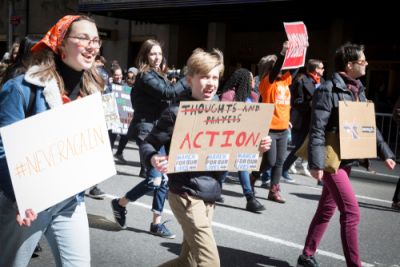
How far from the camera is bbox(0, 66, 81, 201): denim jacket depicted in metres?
2.20

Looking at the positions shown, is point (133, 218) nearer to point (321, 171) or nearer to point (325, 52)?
point (321, 171)

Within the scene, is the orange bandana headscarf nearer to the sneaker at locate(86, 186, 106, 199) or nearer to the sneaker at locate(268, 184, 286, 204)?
the sneaker at locate(86, 186, 106, 199)

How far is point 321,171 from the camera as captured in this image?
11.8ft

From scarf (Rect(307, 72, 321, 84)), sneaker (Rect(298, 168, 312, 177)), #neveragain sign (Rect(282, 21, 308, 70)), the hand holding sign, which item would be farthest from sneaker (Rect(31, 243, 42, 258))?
sneaker (Rect(298, 168, 312, 177))

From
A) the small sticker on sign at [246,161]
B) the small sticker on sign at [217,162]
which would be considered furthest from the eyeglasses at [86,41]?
the small sticker on sign at [246,161]

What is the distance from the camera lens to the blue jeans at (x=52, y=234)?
7.56 ft

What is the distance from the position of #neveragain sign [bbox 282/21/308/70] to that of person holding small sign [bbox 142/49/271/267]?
2.15m

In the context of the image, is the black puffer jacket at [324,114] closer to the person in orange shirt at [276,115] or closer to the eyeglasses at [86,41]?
the eyeglasses at [86,41]

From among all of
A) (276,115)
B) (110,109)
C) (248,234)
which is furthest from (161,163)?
(110,109)

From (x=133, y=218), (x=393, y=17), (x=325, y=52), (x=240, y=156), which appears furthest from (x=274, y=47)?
(x=240, y=156)

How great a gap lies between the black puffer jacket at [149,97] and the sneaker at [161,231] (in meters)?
0.93

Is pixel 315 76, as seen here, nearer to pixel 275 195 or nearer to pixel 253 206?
pixel 275 195

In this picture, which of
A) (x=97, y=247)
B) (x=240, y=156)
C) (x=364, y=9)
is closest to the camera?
(x=240, y=156)

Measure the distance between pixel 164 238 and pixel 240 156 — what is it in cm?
197
